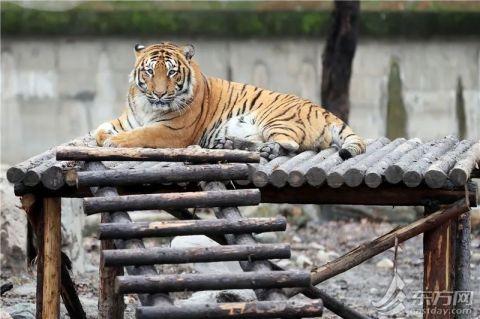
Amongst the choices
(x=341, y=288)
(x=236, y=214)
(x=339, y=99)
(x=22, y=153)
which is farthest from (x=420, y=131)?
(x=236, y=214)

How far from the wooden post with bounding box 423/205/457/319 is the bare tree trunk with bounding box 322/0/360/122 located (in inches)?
184

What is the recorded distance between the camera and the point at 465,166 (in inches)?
268

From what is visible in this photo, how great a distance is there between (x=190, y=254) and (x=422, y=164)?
5.23 feet

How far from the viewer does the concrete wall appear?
12.4 m

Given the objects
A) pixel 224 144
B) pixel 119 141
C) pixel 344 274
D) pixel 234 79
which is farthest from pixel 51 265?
pixel 234 79

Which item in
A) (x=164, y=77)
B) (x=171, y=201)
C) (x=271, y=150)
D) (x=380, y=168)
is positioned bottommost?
(x=171, y=201)

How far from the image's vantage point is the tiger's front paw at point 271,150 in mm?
7246

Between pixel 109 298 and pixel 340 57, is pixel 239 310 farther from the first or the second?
pixel 340 57

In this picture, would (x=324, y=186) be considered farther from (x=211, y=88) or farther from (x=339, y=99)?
(x=339, y=99)

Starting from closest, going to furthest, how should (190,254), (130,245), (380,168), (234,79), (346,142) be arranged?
1. (190,254)
2. (130,245)
3. (380,168)
4. (346,142)
5. (234,79)

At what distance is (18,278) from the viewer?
31.4 ft

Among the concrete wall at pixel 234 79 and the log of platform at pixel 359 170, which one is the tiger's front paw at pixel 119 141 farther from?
the concrete wall at pixel 234 79

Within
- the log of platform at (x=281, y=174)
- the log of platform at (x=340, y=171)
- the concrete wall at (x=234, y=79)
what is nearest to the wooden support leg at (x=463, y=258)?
the log of platform at (x=340, y=171)

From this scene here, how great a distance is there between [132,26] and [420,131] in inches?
124
